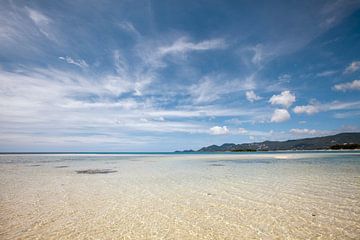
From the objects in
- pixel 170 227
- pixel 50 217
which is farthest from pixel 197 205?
pixel 50 217

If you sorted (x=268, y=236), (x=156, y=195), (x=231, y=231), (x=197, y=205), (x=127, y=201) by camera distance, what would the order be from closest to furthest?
1. (x=268, y=236)
2. (x=231, y=231)
3. (x=197, y=205)
4. (x=127, y=201)
5. (x=156, y=195)

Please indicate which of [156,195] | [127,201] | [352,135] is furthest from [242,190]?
[352,135]

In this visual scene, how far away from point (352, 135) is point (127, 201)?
253479mm

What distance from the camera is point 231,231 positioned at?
6.48 m

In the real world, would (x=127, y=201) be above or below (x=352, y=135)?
below

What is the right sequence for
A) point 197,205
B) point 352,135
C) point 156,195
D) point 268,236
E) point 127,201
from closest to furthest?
point 268,236 → point 197,205 → point 127,201 → point 156,195 → point 352,135

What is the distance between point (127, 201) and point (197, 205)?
3612 mm

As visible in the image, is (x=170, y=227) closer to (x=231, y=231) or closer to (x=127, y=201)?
(x=231, y=231)

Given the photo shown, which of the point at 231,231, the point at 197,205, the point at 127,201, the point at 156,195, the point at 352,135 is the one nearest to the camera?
the point at 231,231

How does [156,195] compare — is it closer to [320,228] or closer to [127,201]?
[127,201]

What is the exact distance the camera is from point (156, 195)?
38.0 ft

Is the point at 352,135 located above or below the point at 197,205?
above

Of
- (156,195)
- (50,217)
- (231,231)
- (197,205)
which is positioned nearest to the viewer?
(231,231)

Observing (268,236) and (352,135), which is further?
(352,135)
